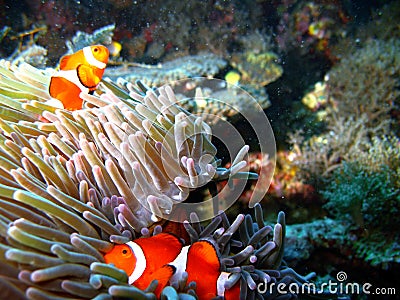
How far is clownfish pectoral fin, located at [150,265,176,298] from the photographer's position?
141 centimetres

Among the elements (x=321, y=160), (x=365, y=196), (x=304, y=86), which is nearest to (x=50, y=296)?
(x=365, y=196)

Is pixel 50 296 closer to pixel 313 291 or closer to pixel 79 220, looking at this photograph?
pixel 79 220

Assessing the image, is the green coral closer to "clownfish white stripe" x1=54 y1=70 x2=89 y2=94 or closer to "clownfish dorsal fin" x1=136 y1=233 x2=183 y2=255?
"clownfish dorsal fin" x1=136 y1=233 x2=183 y2=255

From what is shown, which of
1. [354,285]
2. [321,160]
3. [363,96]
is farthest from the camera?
[363,96]

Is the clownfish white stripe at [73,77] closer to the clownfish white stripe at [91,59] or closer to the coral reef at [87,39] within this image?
the clownfish white stripe at [91,59]

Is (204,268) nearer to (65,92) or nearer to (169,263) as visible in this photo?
(169,263)

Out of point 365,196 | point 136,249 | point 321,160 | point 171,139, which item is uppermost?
point 321,160

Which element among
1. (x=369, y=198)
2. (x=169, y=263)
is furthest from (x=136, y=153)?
(x=369, y=198)

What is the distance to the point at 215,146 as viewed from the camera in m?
2.91

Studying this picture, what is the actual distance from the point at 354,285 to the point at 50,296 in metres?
2.71

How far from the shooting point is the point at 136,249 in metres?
1.46

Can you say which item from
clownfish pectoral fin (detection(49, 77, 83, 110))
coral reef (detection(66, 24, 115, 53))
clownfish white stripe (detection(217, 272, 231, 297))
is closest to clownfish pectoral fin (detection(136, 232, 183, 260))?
clownfish white stripe (detection(217, 272, 231, 297))

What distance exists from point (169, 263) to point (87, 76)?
4.76 ft

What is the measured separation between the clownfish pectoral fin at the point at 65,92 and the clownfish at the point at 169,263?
3.82 ft
